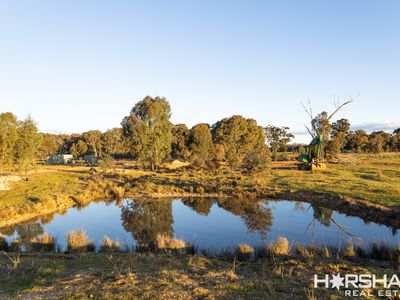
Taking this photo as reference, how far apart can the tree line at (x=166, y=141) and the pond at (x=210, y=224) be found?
30.6 ft

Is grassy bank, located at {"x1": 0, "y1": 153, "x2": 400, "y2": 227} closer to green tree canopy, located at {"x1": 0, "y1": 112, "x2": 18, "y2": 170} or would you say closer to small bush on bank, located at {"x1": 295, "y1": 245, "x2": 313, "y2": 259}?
green tree canopy, located at {"x1": 0, "y1": 112, "x2": 18, "y2": 170}

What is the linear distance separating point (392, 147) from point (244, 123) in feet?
186

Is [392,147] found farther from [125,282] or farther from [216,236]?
[125,282]

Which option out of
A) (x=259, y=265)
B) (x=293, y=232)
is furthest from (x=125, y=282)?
(x=293, y=232)

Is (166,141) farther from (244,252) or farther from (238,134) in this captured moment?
(244,252)

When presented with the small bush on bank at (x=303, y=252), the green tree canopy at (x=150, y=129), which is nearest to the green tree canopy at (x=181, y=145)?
the green tree canopy at (x=150, y=129)

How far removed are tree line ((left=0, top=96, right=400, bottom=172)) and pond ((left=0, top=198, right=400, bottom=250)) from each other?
931 centimetres

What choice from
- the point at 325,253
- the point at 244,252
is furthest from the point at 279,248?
the point at 325,253

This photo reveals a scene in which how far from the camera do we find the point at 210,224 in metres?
21.4

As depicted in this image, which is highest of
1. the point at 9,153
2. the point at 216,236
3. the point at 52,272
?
the point at 9,153

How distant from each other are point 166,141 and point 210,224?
32126 millimetres

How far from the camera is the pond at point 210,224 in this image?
1720cm

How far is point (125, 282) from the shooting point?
8836 millimetres

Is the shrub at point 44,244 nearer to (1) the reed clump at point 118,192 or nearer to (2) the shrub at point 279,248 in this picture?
(2) the shrub at point 279,248
